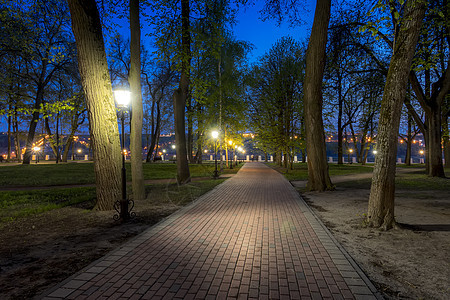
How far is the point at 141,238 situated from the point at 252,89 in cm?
2518

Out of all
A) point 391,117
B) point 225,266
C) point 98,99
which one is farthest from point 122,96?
point 391,117

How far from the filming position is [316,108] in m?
11.0

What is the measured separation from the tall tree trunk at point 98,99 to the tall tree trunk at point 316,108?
788 centimetres

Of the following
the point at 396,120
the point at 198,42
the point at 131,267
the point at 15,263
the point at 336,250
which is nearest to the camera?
the point at 131,267

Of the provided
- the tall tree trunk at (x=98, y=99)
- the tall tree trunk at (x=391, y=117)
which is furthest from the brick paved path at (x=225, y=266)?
the tall tree trunk at (x=98, y=99)

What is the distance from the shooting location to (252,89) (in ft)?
92.2

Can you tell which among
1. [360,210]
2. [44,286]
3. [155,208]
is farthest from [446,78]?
[44,286]

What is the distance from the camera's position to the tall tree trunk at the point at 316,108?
34.3ft

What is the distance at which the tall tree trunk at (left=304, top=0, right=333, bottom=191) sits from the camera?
1045cm

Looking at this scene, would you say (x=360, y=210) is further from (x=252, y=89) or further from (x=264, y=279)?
(x=252, y=89)

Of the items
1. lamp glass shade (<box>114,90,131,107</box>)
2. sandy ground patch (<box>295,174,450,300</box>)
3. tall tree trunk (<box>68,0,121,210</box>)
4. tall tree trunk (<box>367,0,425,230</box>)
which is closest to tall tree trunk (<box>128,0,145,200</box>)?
tall tree trunk (<box>68,0,121,210</box>)

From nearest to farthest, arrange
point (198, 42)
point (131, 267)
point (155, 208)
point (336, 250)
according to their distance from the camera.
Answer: point (131, 267) → point (336, 250) → point (155, 208) → point (198, 42)

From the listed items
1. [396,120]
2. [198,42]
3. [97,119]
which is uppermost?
[198,42]

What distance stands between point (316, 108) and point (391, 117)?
5.79 metres
